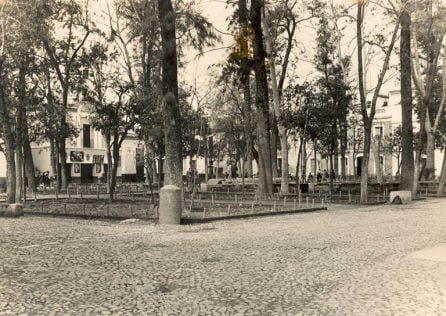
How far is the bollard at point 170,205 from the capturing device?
13602 mm

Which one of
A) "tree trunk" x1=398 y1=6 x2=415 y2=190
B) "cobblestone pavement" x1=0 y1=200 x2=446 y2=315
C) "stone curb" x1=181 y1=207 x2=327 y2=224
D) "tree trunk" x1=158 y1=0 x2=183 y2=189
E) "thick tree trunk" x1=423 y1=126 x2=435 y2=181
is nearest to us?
"cobblestone pavement" x1=0 y1=200 x2=446 y2=315

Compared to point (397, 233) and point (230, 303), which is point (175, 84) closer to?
point (397, 233)

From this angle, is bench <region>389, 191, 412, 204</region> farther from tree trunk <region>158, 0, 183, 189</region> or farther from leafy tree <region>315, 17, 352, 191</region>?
→ tree trunk <region>158, 0, 183, 189</region>

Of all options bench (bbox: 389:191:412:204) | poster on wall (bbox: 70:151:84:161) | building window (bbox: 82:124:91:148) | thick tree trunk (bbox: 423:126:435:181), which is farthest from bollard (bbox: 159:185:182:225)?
building window (bbox: 82:124:91:148)

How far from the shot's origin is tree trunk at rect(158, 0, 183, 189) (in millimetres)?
15547

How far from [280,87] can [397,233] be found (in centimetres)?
1702

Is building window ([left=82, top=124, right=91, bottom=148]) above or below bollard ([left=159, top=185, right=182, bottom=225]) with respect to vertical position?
above

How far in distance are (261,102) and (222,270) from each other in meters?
14.9

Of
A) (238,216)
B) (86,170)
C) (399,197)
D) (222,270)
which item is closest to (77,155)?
(86,170)

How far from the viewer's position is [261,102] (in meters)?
22.1

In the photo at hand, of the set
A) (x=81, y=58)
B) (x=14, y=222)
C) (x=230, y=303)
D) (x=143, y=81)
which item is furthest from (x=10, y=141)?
(x=230, y=303)

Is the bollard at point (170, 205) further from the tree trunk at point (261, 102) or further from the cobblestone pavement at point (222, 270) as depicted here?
the tree trunk at point (261, 102)

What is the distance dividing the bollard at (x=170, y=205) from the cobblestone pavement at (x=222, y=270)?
1.56 feet

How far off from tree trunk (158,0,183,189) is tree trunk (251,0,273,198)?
629 centimetres
